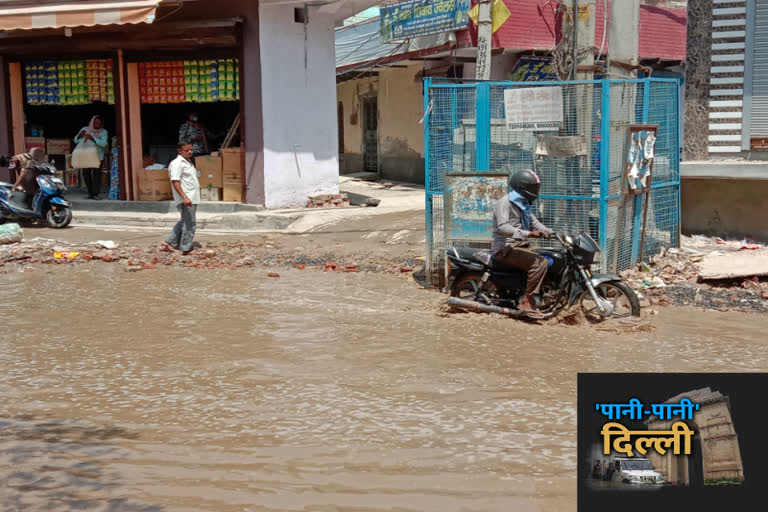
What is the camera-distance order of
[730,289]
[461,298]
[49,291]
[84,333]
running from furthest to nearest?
[49,291], [730,289], [461,298], [84,333]

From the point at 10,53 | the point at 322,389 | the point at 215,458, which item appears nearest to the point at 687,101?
the point at 322,389

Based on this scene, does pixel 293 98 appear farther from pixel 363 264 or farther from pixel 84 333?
pixel 84 333

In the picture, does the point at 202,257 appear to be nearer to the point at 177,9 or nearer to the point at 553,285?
the point at 553,285

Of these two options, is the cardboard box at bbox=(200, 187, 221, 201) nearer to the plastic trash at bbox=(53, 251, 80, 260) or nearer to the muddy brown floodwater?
the plastic trash at bbox=(53, 251, 80, 260)

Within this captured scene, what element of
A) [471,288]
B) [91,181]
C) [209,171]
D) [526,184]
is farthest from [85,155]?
[526,184]

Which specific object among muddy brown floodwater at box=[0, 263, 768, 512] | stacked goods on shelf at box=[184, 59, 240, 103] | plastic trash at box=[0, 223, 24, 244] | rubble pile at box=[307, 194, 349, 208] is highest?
stacked goods on shelf at box=[184, 59, 240, 103]

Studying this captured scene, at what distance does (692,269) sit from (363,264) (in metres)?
4.15

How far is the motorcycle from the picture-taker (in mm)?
14289

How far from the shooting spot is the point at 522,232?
7.70 meters

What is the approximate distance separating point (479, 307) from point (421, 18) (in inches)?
514

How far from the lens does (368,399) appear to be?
5.69 m

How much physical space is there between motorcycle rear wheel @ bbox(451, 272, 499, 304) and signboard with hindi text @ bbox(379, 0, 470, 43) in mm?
11289

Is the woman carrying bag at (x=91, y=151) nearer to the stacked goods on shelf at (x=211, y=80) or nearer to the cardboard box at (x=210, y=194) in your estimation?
the stacked goods on shelf at (x=211, y=80)

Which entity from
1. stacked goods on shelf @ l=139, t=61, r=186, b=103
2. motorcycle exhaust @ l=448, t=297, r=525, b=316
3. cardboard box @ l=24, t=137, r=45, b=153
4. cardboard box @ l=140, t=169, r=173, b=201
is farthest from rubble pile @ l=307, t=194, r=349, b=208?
motorcycle exhaust @ l=448, t=297, r=525, b=316
